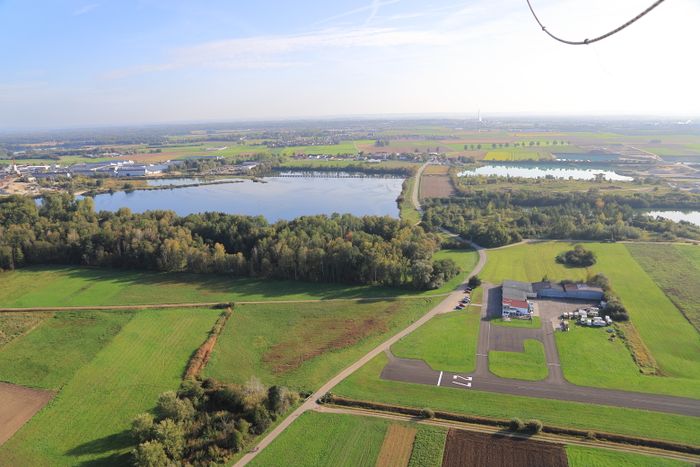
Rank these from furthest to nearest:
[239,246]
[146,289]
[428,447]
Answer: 1. [239,246]
2. [146,289]
3. [428,447]

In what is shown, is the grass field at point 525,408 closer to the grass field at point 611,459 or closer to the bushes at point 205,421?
the grass field at point 611,459

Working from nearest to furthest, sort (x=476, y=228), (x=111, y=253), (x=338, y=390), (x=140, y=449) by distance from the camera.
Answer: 1. (x=140, y=449)
2. (x=338, y=390)
3. (x=111, y=253)
4. (x=476, y=228)

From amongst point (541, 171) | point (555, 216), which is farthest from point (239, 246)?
point (541, 171)

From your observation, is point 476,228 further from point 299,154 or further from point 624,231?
point 299,154

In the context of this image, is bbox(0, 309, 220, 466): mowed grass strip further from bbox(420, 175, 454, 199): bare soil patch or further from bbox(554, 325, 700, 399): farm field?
bbox(420, 175, 454, 199): bare soil patch

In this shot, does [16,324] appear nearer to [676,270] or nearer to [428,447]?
[428,447]

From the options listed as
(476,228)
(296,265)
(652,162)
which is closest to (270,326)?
(296,265)
